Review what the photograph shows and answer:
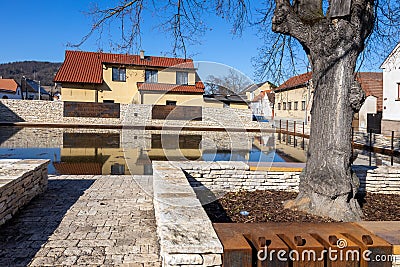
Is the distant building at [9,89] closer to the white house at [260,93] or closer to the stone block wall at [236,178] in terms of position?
the white house at [260,93]

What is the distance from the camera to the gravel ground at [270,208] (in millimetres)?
3791

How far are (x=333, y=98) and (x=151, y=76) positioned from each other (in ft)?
86.3

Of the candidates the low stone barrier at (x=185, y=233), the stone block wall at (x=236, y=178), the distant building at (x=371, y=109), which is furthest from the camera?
the distant building at (x=371, y=109)

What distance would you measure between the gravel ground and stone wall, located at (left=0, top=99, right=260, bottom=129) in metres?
21.0

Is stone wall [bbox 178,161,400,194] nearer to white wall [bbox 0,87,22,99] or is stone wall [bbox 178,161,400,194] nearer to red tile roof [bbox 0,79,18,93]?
white wall [bbox 0,87,22,99]

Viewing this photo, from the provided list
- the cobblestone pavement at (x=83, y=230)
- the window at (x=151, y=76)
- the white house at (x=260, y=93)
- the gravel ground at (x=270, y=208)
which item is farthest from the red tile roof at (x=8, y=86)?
the gravel ground at (x=270, y=208)

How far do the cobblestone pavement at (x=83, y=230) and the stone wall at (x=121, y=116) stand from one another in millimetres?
20558

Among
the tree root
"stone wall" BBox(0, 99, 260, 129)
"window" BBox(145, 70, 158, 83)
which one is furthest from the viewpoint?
Result: "window" BBox(145, 70, 158, 83)

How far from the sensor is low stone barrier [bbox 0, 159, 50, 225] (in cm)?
399

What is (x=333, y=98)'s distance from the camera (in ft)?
12.7

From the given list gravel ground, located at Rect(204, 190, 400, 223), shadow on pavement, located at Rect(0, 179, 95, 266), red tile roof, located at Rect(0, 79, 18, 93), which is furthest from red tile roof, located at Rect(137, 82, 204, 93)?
red tile roof, located at Rect(0, 79, 18, 93)

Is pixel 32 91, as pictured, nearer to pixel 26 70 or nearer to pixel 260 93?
pixel 26 70

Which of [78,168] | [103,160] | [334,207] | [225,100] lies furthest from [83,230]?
[225,100]

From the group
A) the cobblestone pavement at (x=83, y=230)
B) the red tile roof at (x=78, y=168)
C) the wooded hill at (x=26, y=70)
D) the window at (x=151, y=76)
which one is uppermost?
the wooded hill at (x=26, y=70)
